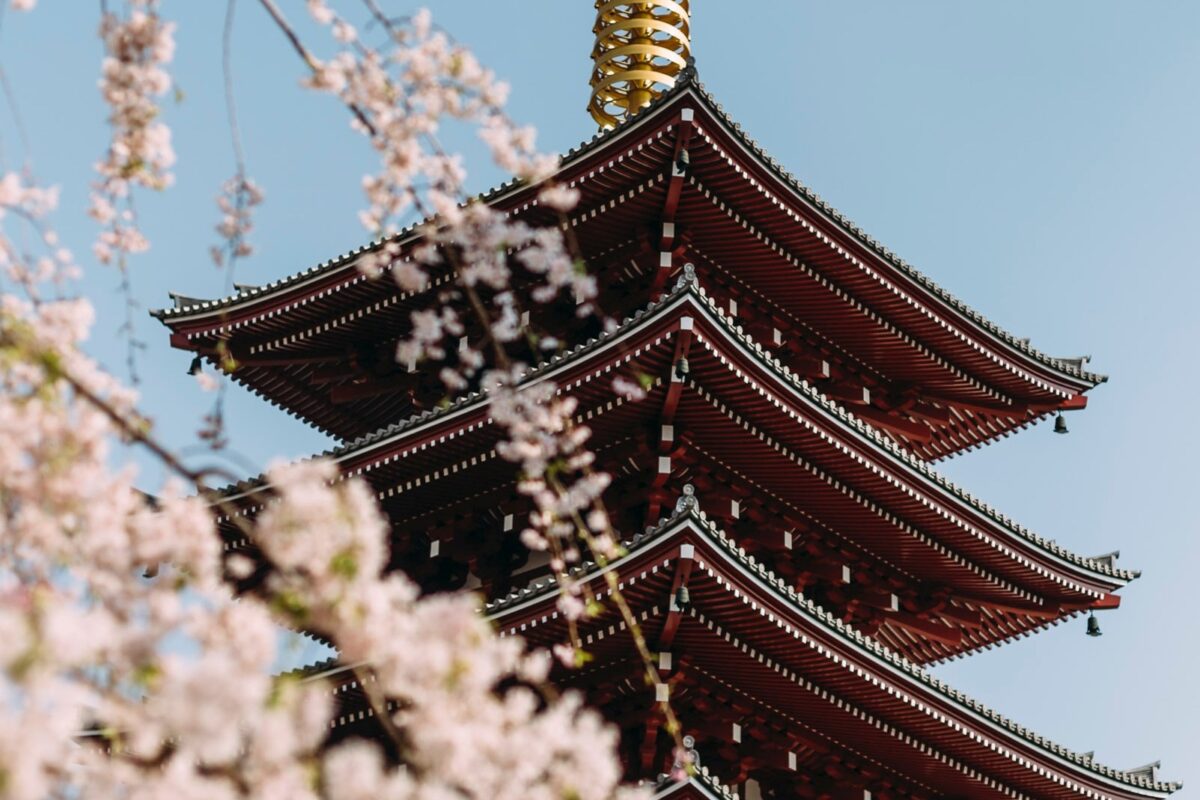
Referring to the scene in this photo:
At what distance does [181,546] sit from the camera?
5.35 m

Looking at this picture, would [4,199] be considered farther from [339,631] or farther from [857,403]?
[857,403]

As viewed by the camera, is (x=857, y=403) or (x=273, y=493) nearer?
(x=273, y=493)

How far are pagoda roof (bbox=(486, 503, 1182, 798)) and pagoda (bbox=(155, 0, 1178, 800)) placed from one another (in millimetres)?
29

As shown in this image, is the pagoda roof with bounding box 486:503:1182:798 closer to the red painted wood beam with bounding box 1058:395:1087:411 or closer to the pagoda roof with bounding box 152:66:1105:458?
the pagoda roof with bounding box 152:66:1105:458

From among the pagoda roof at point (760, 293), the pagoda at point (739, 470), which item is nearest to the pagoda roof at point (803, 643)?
the pagoda at point (739, 470)

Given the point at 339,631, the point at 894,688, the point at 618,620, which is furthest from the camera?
the point at 894,688

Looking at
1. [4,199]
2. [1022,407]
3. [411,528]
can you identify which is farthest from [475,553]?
[4,199]

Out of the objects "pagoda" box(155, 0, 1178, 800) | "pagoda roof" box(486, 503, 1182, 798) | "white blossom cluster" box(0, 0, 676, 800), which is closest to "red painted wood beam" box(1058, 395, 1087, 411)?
"pagoda" box(155, 0, 1178, 800)

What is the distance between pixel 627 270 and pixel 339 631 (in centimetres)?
1338

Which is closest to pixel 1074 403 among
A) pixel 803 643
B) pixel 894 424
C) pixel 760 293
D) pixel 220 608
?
pixel 894 424

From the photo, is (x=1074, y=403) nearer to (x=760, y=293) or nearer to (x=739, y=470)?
(x=760, y=293)

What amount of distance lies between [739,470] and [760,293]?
8.86 ft

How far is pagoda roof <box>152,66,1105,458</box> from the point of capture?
17219mm

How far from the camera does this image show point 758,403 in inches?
640
